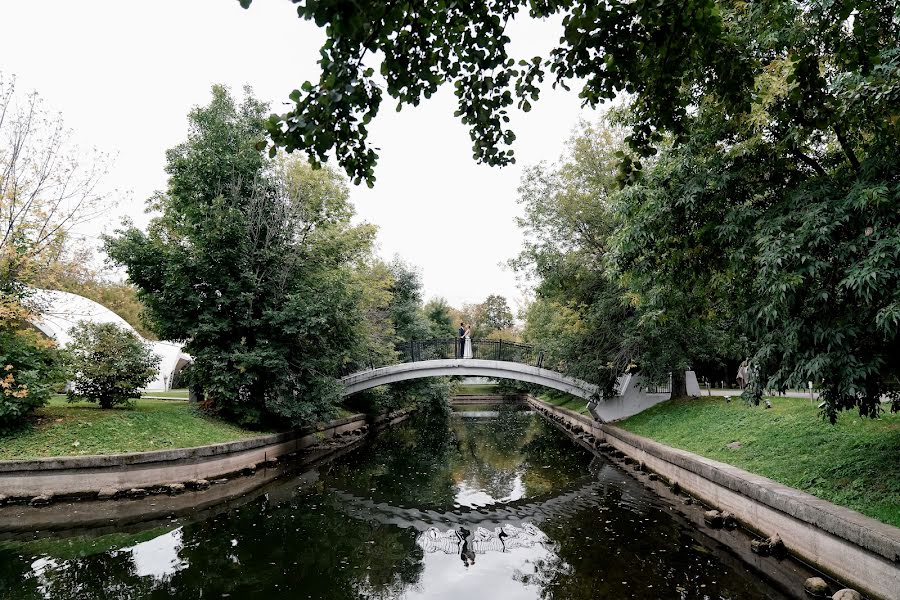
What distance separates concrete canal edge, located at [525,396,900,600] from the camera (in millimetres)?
4965

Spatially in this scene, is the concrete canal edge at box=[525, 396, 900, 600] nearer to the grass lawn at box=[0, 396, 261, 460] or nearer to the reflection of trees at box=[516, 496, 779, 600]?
the reflection of trees at box=[516, 496, 779, 600]

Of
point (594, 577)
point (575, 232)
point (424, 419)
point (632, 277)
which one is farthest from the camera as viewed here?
point (424, 419)

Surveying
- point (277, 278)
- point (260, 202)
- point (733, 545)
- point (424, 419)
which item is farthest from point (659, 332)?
point (424, 419)

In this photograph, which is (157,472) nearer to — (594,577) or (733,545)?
(594,577)

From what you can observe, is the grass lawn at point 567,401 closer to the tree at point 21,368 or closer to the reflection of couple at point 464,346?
the reflection of couple at point 464,346

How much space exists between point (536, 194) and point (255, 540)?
1434 cm

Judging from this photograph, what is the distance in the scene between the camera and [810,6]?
5559 millimetres

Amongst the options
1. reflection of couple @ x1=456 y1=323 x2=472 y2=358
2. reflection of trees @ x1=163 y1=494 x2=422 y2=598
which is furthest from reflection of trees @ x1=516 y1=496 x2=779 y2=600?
reflection of couple @ x1=456 y1=323 x2=472 y2=358

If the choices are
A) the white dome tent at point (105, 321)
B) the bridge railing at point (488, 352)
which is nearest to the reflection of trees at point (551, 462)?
the bridge railing at point (488, 352)

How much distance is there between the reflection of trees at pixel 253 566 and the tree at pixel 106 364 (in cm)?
554

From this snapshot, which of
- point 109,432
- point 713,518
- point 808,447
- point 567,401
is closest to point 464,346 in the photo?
point 567,401

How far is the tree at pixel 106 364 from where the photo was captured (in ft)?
38.3

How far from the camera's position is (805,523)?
623 cm

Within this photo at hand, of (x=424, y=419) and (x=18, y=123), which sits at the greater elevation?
(x=18, y=123)
